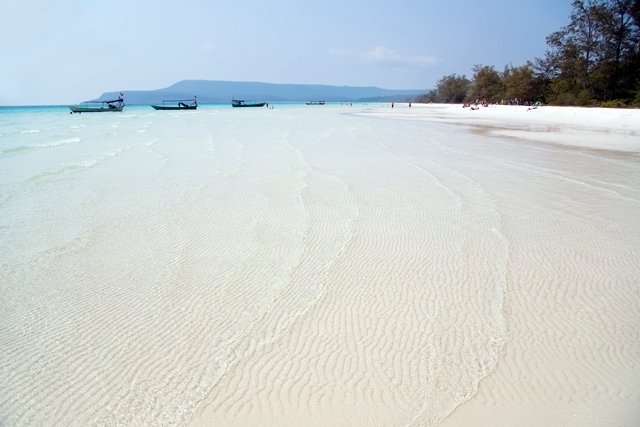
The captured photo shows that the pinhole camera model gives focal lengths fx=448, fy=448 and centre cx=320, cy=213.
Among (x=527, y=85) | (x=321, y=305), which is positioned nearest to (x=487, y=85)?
(x=527, y=85)

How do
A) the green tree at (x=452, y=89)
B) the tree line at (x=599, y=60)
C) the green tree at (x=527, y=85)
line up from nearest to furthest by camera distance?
the tree line at (x=599, y=60)
the green tree at (x=527, y=85)
the green tree at (x=452, y=89)

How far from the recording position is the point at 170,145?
19.2 m

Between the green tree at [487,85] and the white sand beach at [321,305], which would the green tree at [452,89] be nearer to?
the green tree at [487,85]

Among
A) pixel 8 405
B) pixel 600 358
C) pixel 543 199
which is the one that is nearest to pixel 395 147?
pixel 543 199

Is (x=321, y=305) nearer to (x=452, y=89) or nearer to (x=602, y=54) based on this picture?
(x=602, y=54)

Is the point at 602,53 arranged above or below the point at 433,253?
above

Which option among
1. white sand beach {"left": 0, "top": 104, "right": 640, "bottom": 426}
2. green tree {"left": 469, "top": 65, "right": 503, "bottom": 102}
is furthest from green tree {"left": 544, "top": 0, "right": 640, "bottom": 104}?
white sand beach {"left": 0, "top": 104, "right": 640, "bottom": 426}

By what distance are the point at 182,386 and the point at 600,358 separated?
3.28 metres

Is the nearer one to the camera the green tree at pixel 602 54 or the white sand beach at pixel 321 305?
the white sand beach at pixel 321 305

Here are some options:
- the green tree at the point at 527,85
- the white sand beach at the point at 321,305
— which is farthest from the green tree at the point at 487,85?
the white sand beach at the point at 321,305

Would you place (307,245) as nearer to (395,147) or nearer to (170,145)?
(395,147)

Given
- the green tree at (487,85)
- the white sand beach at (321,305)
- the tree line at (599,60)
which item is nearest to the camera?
the white sand beach at (321,305)

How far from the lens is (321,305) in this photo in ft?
14.8

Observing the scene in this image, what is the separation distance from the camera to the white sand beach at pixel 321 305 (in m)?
3.10
